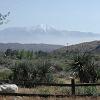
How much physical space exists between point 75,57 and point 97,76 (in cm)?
291

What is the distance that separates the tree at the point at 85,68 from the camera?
107 ft

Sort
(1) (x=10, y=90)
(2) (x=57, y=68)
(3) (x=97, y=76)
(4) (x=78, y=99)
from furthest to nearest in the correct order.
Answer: (2) (x=57, y=68), (3) (x=97, y=76), (1) (x=10, y=90), (4) (x=78, y=99)

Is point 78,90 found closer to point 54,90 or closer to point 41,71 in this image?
point 54,90

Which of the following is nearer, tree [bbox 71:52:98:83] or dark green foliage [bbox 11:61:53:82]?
tree [bbox 71:52:98:83]

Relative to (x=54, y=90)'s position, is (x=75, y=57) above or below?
above

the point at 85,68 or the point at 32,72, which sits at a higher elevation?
the point at 85,68

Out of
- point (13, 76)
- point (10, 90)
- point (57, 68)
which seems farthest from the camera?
point (57, 68)

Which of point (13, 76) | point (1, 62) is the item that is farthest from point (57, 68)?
point (13, 76)

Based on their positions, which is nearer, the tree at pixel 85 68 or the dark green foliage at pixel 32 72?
the tree at pixel 85 68

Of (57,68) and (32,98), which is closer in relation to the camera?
(32,98)

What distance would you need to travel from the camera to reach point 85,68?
33094mm

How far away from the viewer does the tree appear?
107ft

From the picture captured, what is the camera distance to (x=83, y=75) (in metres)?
32.8

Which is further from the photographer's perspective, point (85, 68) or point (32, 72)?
point (32, 72)
